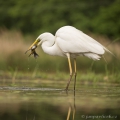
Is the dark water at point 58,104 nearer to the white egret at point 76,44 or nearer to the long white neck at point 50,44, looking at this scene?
the white egret at point 76,44

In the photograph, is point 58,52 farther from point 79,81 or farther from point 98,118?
point 98,118

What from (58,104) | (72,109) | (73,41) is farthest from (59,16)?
(72,109)

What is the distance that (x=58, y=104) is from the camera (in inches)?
376

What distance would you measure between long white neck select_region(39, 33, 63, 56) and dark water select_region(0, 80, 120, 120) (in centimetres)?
136

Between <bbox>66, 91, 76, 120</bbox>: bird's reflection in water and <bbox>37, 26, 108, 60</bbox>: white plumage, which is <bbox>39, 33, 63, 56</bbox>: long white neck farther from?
<bbox>66, 91, 76, 120</bbox>: bird's reflection in water

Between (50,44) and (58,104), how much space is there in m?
4.05

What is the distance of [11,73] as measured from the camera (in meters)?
17.0

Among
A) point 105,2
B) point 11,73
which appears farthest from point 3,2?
point 11,73

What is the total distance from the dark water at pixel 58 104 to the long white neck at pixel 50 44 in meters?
1.36

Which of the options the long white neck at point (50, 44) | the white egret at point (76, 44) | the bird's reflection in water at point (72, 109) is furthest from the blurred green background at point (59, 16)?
the bird's reflection in water at point (72, 109)

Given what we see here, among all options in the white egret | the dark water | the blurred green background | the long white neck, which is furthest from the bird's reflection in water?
the blurred green background

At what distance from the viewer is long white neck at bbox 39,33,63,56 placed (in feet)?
43.7

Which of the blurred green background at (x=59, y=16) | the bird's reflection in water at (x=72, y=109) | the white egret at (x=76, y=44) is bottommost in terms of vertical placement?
the bird's reflection in water at (x=72, y=109)

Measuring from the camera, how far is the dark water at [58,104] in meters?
8.12
